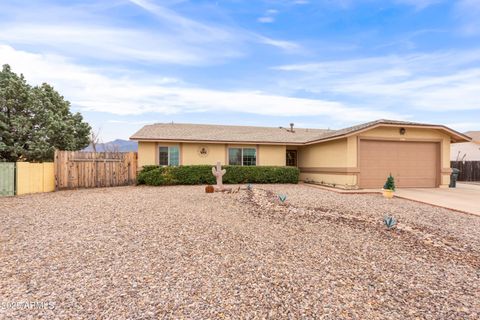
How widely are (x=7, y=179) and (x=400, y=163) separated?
18.9 meters

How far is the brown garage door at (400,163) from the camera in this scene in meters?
13.3

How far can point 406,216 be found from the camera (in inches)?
281

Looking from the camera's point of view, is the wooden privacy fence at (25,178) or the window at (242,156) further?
the window at (242,156)

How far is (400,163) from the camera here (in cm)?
1352

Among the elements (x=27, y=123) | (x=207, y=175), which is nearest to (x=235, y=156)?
(x=207, y=175)

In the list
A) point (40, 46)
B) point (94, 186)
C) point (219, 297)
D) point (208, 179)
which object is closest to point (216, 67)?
point (208, 179)

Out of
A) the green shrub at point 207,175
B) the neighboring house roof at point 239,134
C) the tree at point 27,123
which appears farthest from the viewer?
the tree at point 27,123

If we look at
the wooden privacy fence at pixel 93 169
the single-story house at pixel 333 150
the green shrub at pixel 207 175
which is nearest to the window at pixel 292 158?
the single-story house at pixel 333 150

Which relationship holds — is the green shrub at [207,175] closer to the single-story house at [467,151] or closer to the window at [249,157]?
the window at [249,157]

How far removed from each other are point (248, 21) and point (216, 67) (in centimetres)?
484

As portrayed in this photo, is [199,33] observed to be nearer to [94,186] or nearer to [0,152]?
[94,186]

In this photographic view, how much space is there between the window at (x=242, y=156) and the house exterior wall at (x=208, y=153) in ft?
0.78

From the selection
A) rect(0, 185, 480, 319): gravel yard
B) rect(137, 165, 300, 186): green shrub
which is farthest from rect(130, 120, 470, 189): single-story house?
rect(0, 185, 480, 319): gravel yard

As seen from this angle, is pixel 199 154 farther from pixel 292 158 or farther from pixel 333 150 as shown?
pixel 333 150
